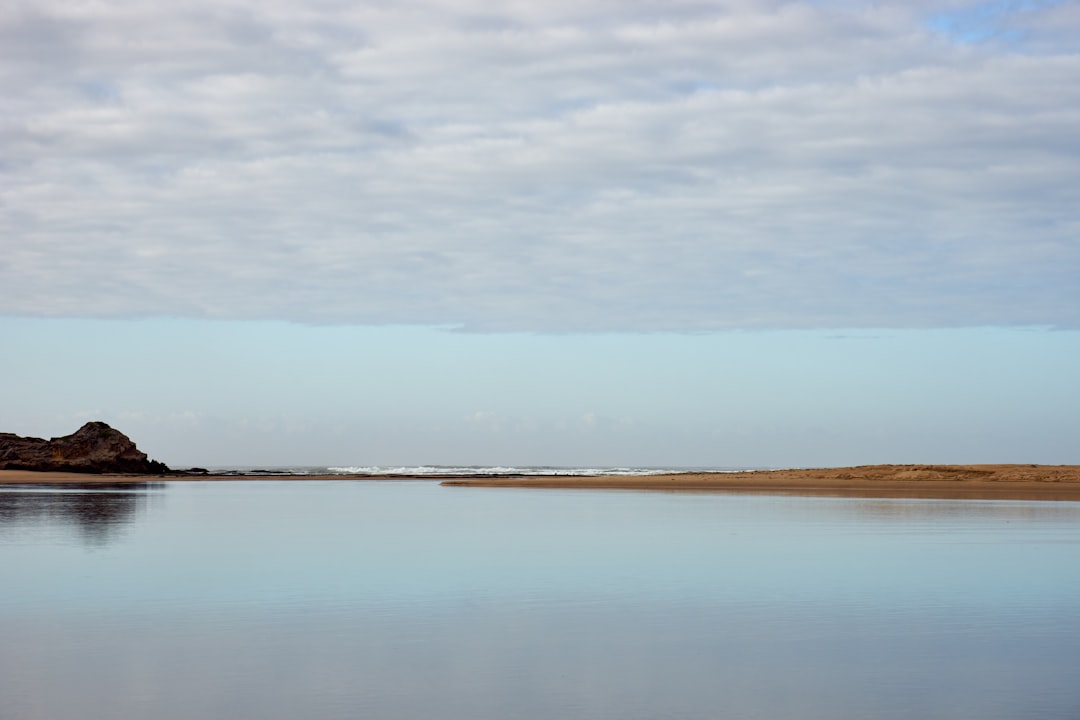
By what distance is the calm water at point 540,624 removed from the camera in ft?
37.7

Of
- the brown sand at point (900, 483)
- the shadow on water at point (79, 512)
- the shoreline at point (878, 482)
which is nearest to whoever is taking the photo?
the shadow on water at point (79, 512)

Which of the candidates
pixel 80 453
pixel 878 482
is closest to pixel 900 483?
pixel 878 482

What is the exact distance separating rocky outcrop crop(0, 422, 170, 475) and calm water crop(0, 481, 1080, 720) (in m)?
70.9

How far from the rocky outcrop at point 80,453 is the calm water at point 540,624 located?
233 ft

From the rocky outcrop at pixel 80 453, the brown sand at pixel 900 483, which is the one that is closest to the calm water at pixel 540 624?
the brown sand at pixel 900 483

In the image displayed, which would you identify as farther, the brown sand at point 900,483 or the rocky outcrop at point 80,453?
the rocky outcrop at point 80,453

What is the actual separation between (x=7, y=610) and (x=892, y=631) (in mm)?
13529

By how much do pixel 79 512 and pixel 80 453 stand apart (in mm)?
61838

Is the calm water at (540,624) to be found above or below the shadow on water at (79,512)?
below

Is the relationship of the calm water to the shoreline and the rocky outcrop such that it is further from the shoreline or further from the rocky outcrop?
the rocky outcrop

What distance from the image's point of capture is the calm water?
1148 centimetres

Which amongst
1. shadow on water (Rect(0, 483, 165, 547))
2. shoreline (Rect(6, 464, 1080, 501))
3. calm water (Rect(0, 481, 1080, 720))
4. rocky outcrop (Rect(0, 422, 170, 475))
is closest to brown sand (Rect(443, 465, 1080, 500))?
shoreline (Rect(6, 464, 1080, 501))

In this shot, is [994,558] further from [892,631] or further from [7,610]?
[7,610]

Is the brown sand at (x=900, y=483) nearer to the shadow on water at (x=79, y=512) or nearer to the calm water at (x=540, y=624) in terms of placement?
the calm water at (x=540, y=624)
